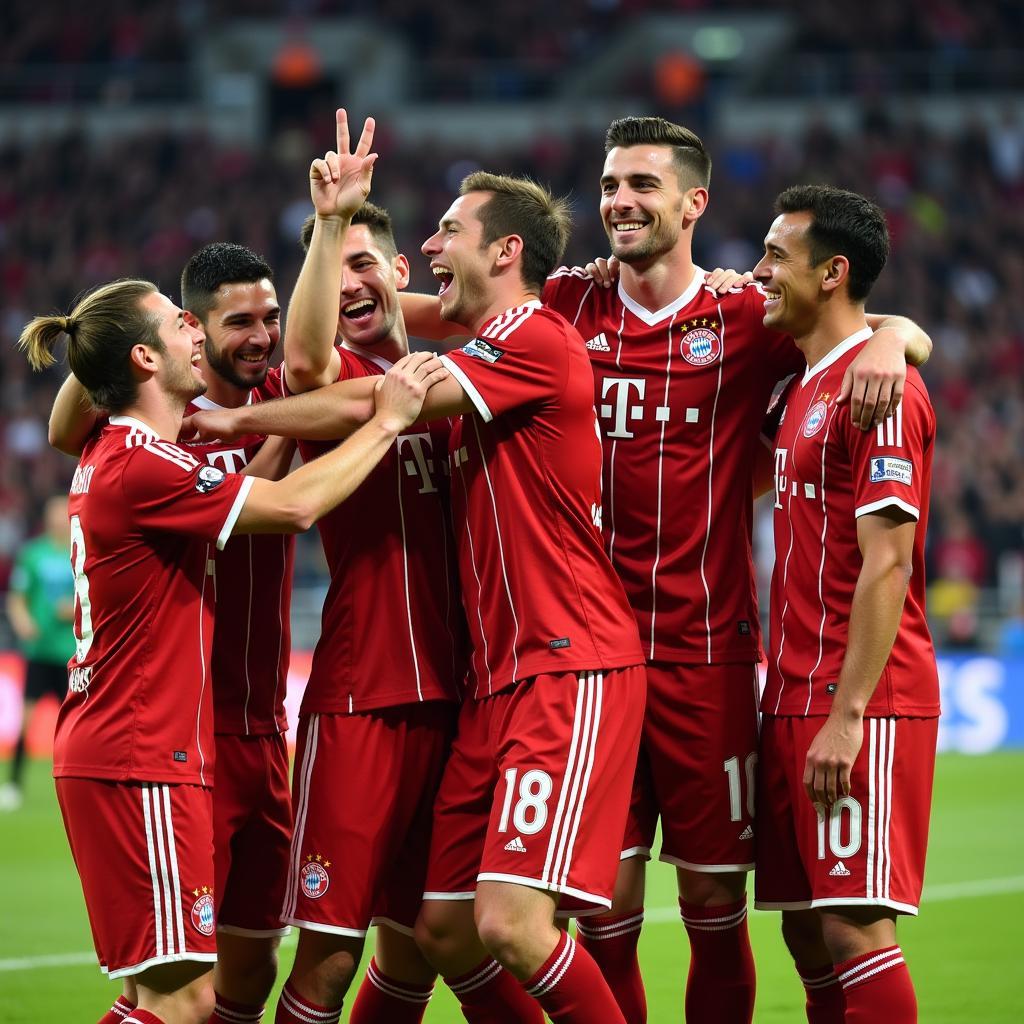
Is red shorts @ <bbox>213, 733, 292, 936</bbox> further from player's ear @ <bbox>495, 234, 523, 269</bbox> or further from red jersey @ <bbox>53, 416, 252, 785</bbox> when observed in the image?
player's ear @ <bbox>495, 234, 523, 269</bbox>

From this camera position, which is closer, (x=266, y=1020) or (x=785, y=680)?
(x=785, y=680)

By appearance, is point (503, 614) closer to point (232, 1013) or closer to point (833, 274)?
point (833, 274)

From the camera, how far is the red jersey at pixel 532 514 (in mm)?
4996

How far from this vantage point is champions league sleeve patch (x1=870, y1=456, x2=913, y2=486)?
16.3 feet

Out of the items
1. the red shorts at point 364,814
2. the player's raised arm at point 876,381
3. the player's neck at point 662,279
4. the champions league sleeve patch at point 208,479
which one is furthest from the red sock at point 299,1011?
the player's neck at point 662,279

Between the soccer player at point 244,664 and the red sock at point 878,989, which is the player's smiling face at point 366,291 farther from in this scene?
the red sock at point 878,989

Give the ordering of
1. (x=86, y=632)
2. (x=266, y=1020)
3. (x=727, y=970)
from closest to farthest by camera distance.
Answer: (x=86, y=632) → (x=727, y=970) → (x=266, y=1020)

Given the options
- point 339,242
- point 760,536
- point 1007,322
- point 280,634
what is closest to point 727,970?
point 280,634

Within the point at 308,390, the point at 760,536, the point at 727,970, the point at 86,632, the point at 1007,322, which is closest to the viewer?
the point at 86,632

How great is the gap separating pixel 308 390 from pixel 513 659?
3.47 ft

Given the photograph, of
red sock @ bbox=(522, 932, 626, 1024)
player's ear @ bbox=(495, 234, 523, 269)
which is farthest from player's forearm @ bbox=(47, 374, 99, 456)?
red sock @ bbox=(522, 932, 626, 1024)

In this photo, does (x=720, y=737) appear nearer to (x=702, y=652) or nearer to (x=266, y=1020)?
(x=702, y=652)

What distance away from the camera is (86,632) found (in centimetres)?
487

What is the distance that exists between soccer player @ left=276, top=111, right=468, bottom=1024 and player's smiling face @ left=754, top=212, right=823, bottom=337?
45.5 inches
